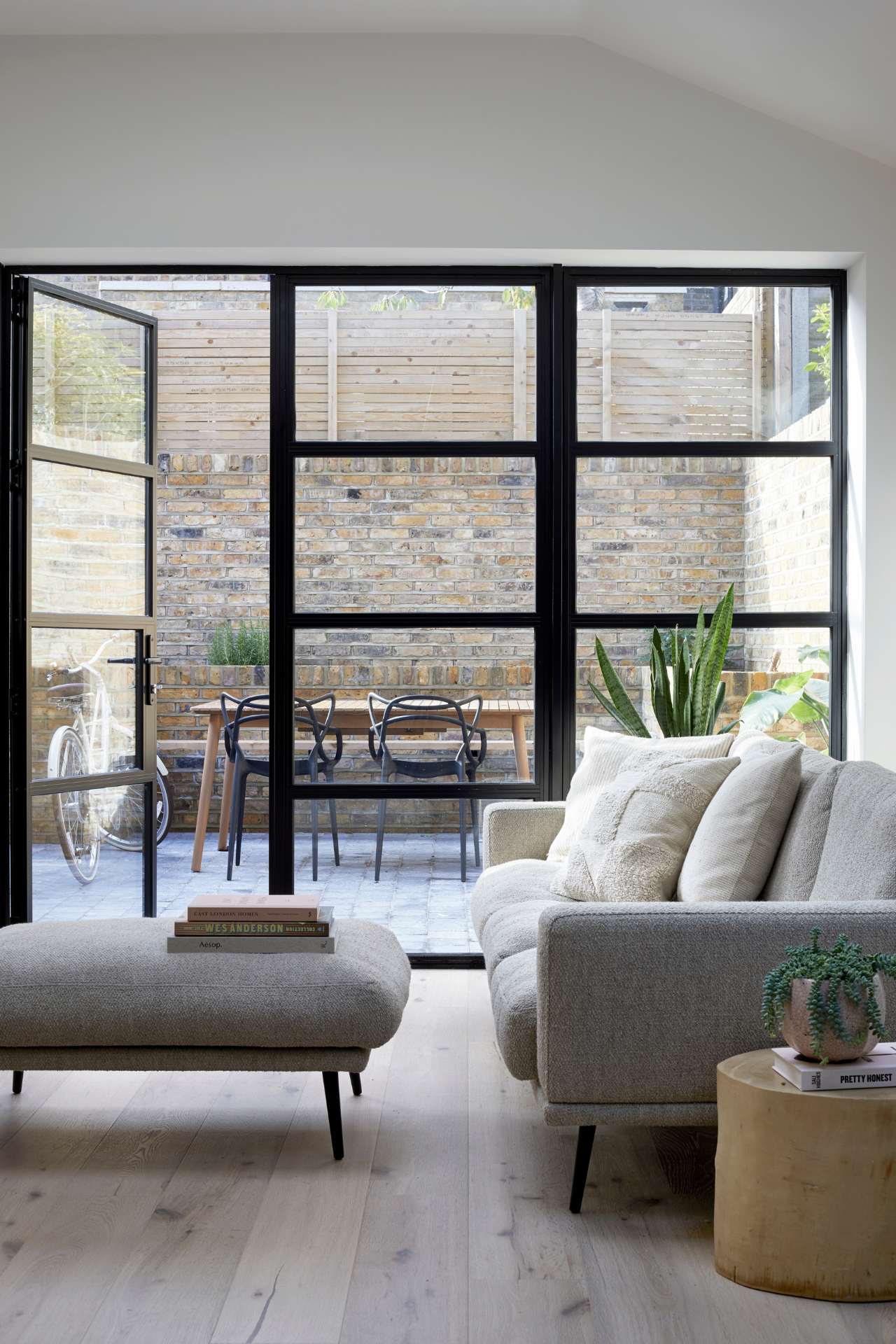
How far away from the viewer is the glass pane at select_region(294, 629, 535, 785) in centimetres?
396

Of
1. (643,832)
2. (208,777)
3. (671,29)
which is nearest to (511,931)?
(643,832)

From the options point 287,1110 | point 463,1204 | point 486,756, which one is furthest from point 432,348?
point 463,1204

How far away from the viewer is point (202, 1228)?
2.05 m

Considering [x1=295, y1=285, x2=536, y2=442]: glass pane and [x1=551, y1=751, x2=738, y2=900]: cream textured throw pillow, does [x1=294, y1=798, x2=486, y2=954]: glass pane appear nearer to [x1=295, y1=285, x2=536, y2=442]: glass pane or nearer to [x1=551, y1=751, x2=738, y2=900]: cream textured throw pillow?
[x1=551, y1=751, x2=738, y2=900]: cream textured throw pillow

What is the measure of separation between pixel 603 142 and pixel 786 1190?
3.28 m

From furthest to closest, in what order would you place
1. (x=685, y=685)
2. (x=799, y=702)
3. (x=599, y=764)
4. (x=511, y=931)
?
(x=799, y=702) → (x=685, y=685) → (x=599, y=764) → (x=511, y=931)

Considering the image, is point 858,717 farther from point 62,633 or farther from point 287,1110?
point 62,633

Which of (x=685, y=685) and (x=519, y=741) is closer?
(x=685, y=685)

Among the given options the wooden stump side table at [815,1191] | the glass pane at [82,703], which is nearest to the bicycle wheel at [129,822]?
the glass pane at [82,703]

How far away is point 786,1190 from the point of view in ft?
5.90

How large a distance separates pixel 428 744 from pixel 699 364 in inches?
65.1

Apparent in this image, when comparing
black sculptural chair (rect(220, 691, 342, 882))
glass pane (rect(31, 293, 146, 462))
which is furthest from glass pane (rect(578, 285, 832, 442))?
glass pane (rect(31, 293, 146, 462))

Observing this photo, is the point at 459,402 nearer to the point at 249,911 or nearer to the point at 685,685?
the point at 685,685

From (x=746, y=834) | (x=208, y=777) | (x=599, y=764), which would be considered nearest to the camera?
(x=746, y=834)
